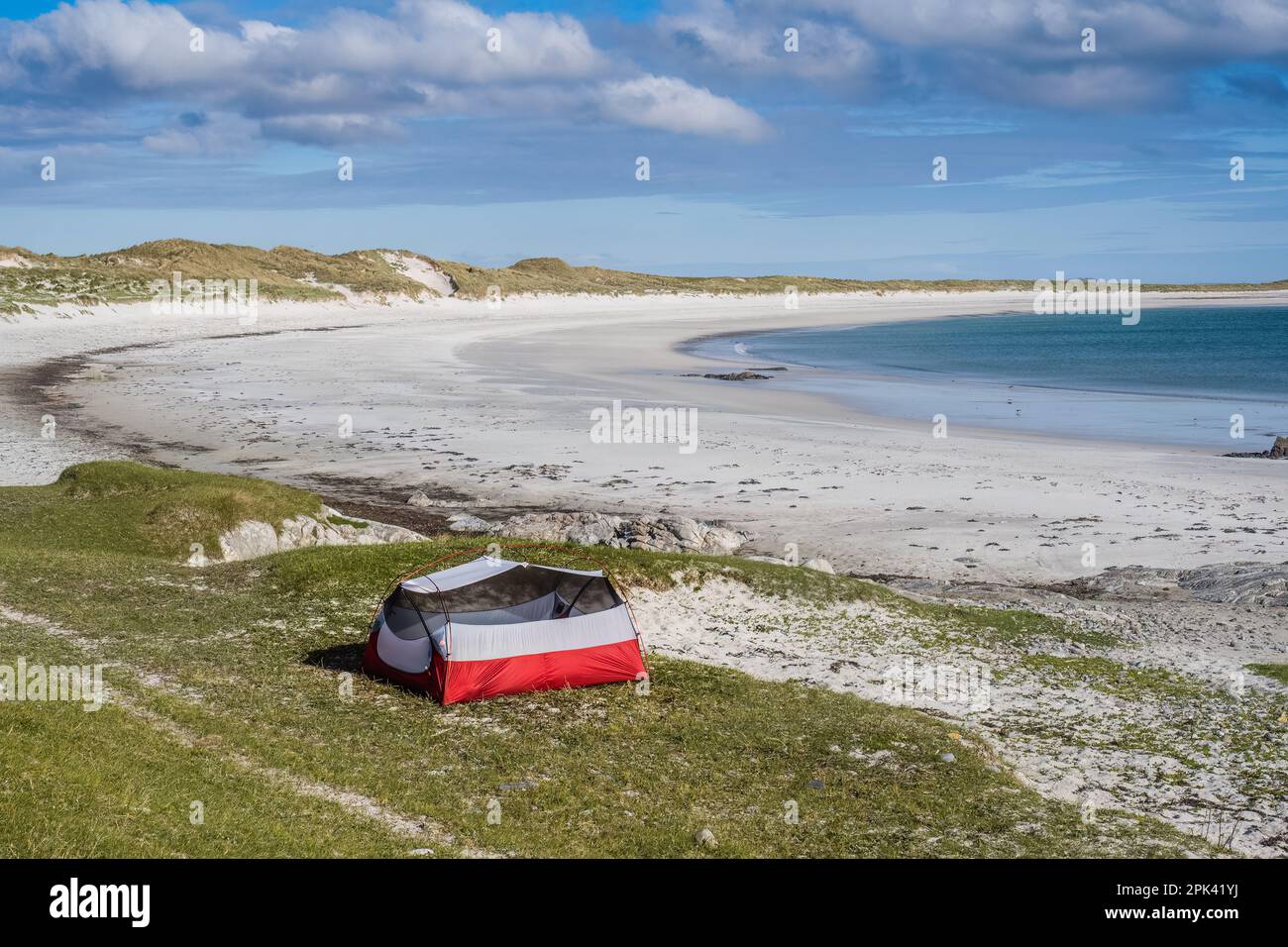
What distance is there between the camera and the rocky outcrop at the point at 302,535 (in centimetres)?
2577

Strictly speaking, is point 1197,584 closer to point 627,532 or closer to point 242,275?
point 627,532

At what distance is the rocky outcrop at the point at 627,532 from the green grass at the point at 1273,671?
12.0 meters

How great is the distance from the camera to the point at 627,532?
92.4ft

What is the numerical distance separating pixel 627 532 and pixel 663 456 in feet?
41.0

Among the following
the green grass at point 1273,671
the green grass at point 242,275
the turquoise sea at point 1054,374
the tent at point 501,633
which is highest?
the green grass at point 242,275

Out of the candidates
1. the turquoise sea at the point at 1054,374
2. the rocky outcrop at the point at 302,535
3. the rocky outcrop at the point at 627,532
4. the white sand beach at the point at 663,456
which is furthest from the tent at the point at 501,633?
the turquoise sea at the point at 1054,374

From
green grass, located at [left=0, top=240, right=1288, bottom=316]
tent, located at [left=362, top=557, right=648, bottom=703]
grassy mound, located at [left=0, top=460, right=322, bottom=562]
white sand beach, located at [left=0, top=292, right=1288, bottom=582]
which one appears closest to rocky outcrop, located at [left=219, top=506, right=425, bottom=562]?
grassy mound, located at [left=0, top=460, right=322, bottom=562]

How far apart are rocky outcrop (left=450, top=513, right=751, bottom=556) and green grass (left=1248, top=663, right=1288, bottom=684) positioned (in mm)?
12003

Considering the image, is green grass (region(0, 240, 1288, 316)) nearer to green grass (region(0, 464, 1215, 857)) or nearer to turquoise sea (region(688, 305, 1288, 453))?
turquoise sea (region(688, 305, 1288, 453))

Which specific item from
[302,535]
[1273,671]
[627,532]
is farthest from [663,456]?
[1273,671]

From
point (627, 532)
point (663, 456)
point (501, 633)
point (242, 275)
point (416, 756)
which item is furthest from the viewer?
point (242, 275)

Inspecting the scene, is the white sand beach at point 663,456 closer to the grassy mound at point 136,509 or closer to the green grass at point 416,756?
the grassy mound at point 136,509
